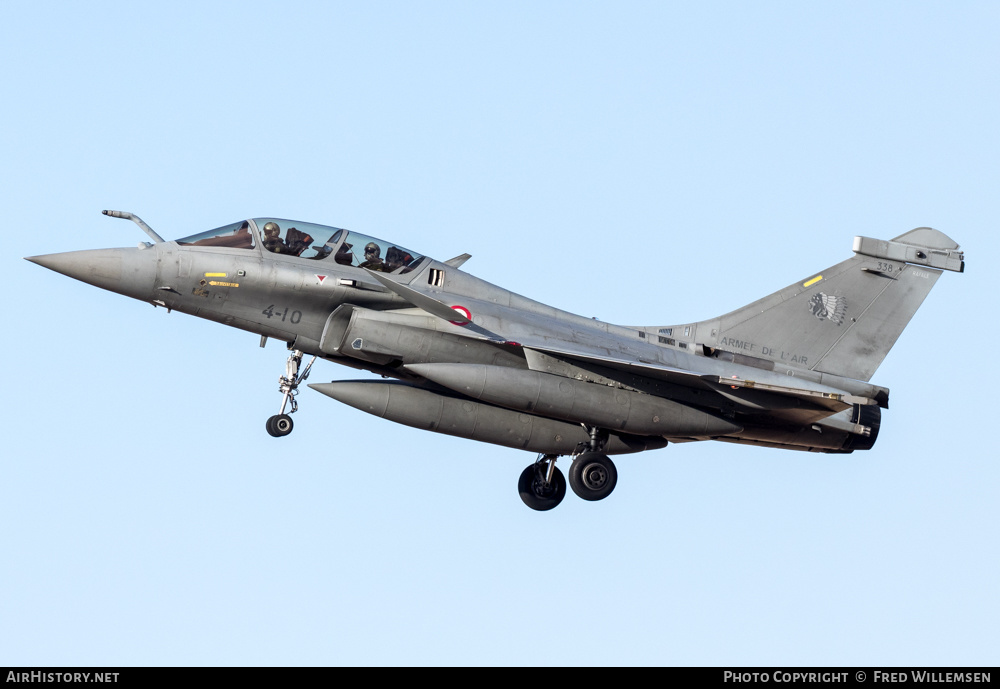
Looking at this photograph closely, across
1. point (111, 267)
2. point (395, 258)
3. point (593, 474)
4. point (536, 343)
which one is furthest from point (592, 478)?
point (111, 267)

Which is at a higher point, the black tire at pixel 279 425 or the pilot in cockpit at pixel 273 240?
the pilot in cockpit at pixel 273 240

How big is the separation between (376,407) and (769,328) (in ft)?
20.5

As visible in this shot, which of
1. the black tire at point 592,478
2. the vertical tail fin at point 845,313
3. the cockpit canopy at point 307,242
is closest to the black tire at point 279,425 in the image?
the cockpit canopy at point 307,242

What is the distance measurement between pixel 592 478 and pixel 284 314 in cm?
491

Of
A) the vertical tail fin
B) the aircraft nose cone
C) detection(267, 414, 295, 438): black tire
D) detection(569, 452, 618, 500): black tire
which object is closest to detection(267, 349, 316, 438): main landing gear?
detection(267, 414, 295, 438): black tire

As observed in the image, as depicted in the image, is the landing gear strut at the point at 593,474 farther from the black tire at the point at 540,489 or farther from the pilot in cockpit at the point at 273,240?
the pilot in cockpit at the point at 273,240

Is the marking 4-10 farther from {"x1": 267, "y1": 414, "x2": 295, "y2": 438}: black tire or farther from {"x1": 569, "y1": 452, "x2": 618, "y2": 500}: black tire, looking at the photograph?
{"x1": 569, "y1": 452, "x2": 618, "y2": 500}: black tire

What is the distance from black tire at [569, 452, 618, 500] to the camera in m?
17.1

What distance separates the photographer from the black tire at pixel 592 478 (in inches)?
674

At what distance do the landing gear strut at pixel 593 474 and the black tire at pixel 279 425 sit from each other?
4.05m

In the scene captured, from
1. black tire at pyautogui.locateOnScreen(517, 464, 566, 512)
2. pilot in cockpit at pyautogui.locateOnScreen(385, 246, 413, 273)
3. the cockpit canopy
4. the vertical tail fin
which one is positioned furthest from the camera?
black tire at pyautogui.locateOnScreen(517, 464, 566, 512)
